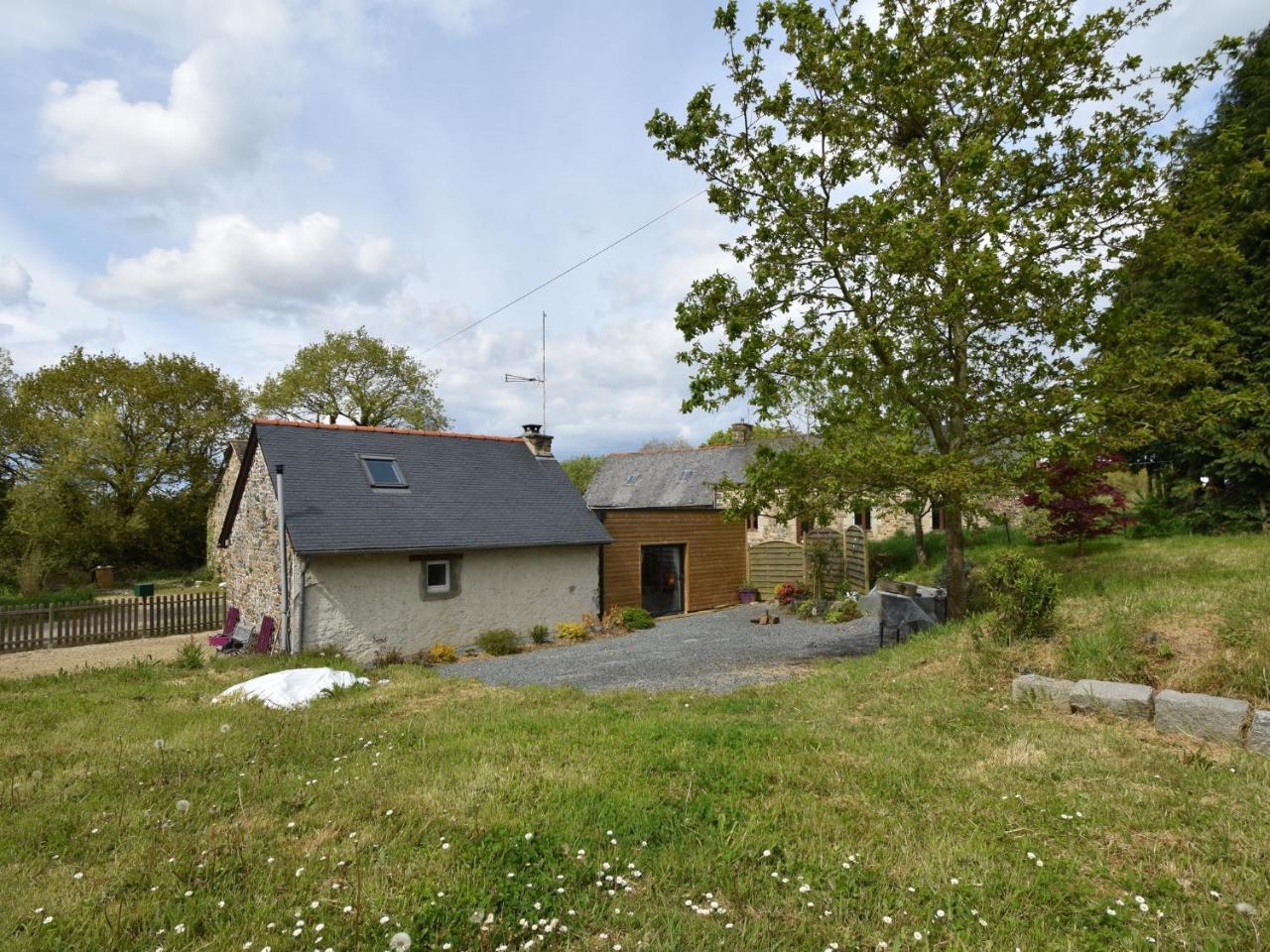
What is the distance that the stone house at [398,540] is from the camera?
14.2 meters

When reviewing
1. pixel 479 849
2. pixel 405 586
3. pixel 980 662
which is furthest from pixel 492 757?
pixel 405 586

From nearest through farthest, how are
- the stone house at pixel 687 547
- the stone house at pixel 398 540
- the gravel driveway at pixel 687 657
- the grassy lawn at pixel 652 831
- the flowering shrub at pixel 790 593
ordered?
the grassy lawn at pixel 652 831
the gravel driveway at pixel 687 657
the stone house at pixel 398 540
the stone house at pixel 687 547
the flowering shrub at pixel 790 593

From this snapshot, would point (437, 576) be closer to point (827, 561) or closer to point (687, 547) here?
point (687, 547)

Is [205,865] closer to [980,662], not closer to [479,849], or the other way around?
[479,849]

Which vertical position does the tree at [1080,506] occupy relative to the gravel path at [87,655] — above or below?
above

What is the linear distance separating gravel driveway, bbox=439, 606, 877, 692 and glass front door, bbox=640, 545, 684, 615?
307 cm

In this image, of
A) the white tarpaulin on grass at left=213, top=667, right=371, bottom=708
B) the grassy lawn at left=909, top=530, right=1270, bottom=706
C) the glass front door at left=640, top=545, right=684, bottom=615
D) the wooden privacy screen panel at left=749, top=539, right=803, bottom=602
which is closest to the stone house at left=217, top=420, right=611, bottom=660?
the glass front door at left=640, top=545, right=684, bottom=615

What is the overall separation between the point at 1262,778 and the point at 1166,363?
24.4 feet

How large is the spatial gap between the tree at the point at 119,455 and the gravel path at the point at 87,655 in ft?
54.5

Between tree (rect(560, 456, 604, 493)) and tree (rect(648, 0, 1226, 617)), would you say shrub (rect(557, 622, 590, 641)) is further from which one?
tree (rect(560, 456, 604, 493))

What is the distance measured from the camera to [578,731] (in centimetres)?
682

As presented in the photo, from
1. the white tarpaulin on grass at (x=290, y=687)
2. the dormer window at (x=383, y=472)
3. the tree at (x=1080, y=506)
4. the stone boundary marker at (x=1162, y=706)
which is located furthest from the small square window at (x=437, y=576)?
the tree at (x=1080, y=506)

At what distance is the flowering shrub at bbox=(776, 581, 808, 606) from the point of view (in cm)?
2114

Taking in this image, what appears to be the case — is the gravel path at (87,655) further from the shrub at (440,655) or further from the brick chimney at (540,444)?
the brick chimney at (540,444)
